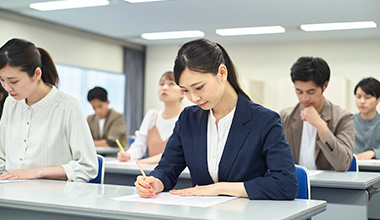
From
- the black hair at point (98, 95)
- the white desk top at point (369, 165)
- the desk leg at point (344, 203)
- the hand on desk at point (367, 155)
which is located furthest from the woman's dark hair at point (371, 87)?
the black hair at point (98, 95)

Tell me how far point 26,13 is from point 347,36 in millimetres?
5393

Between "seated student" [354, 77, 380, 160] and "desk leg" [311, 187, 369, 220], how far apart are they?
2096 millimetres

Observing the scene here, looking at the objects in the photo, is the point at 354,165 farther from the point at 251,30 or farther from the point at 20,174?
the point at 251,30

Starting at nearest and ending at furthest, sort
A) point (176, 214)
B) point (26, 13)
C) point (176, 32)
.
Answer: point (176, 214), point (26, 13), point (176, 32)

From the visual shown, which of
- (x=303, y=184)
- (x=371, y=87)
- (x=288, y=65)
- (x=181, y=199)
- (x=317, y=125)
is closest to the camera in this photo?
(x=181, y=199)

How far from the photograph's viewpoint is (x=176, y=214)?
4.96ft

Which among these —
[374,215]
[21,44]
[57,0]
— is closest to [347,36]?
[57,0]

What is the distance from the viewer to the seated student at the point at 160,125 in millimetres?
3803

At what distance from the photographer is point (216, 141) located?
2.00 metres

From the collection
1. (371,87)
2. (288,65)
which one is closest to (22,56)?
(371,87)

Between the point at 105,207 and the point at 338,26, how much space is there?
6.79m

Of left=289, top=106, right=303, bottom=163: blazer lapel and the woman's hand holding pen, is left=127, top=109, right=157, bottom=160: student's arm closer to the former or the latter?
left=289, top=106, right=303, bottom=163: blazer lapel

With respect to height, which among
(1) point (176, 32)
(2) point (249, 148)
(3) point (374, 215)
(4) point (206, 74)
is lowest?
(3) point (374, 215)

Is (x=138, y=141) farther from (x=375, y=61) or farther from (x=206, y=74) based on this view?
(x=375, y=61)
